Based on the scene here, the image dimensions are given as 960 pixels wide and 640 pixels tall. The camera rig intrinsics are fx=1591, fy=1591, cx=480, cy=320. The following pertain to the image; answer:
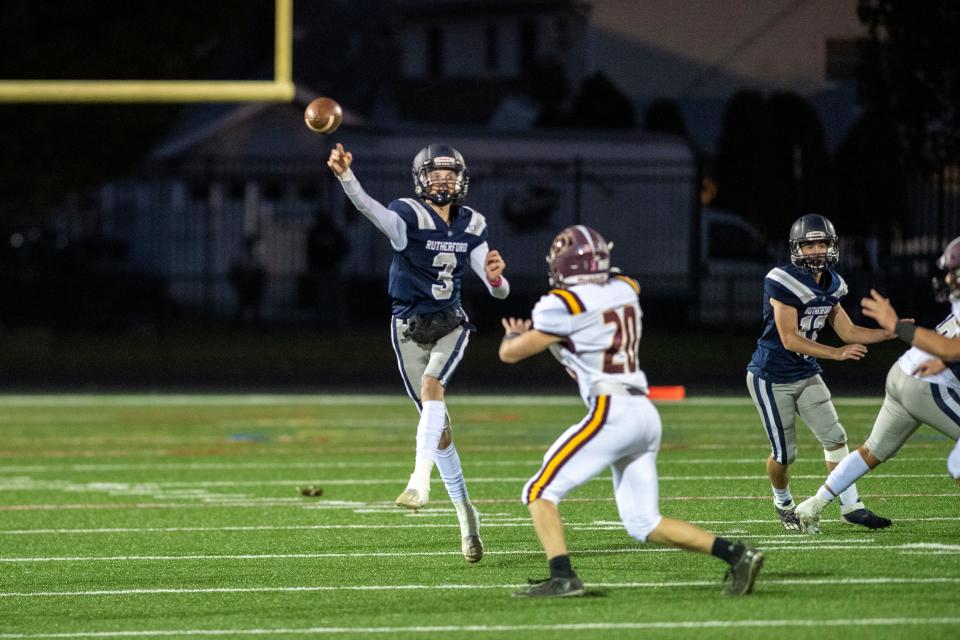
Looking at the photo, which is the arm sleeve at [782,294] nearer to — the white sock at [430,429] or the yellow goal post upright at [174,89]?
the white sock at [430,429]

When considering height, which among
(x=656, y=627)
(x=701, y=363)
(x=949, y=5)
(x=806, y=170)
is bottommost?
(x=701, y=363)

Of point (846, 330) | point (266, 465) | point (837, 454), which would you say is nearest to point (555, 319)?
point (846, 330)

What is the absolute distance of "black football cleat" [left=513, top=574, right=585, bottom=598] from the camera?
7.18 metres

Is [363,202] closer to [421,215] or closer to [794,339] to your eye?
[421,215]

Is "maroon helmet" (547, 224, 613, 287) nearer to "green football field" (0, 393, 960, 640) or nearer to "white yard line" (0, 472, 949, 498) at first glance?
"green football field" (0, 393, 960, 640)

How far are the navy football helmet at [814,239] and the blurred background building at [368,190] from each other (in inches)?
503

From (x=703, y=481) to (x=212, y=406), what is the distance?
9.34 metres

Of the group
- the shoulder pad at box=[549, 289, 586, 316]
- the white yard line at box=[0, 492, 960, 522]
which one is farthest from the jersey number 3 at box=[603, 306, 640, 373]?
the white yard line at box=[0, 492, 960, 522]

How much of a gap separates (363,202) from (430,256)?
57 cm

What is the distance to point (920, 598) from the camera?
22.9ft

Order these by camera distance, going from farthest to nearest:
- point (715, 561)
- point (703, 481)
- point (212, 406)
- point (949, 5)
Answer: point (949, 5) → point (212, 406) → point (703, 481) → point (715, 561)

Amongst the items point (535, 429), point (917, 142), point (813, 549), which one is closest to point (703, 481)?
point (813, 549)

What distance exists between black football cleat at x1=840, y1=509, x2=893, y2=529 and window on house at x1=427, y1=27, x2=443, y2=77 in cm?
4095

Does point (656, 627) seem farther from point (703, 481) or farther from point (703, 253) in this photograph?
point (703, 253)
